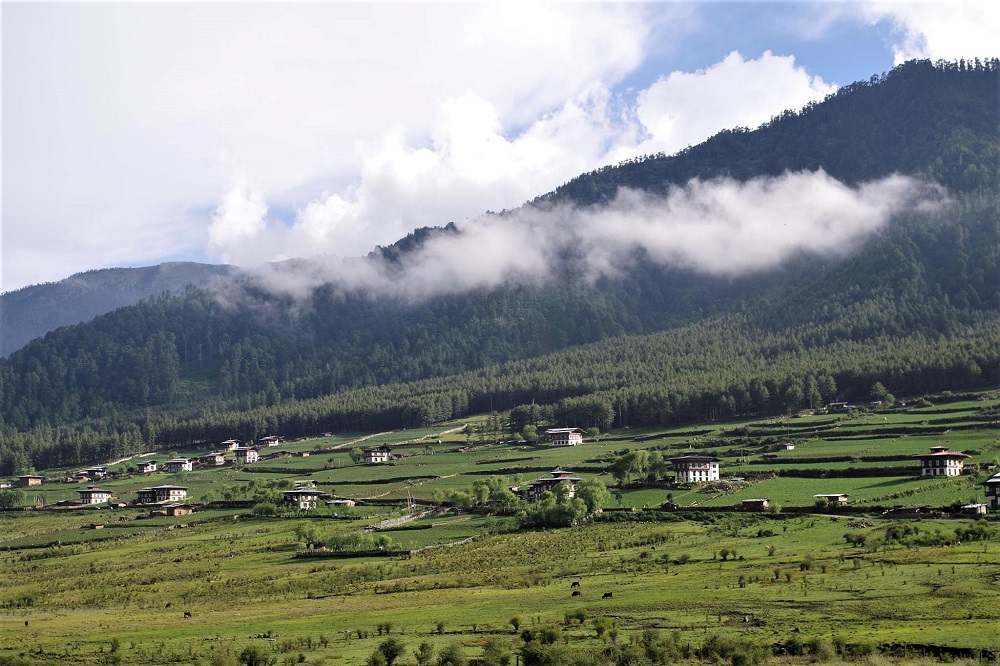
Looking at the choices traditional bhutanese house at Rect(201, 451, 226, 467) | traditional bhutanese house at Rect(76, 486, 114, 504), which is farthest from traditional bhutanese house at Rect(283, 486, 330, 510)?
traditional bhutanese house at Rect(201, 451, 226, 467)

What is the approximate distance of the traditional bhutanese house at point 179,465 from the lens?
7275 inches

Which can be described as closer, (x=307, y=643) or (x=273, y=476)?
(x=307, y=643)

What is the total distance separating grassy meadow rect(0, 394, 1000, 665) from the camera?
5425 centimetres

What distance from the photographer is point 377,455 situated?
168625mm

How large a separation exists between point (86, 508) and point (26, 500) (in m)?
16.0

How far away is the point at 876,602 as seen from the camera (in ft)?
184

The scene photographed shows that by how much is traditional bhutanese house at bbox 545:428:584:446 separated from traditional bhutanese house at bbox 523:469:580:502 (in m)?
41.9

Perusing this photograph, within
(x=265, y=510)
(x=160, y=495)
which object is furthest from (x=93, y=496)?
(x=265, y=510)

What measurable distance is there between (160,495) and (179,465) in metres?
42.3

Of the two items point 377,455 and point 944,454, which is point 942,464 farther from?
point 377,455

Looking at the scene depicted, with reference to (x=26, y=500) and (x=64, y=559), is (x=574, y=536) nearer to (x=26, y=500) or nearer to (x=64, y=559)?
(x=64, y=559)

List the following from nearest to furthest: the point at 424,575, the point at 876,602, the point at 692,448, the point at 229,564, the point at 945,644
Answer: the point at 945,644
the point at 876,602
the point at 424,575
the point at 229,564
the point at 692,448

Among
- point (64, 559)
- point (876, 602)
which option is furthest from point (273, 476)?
point (876, 602)

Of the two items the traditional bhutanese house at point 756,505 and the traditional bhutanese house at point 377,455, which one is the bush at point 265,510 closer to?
the traditional bhutanese house at point 377,455
